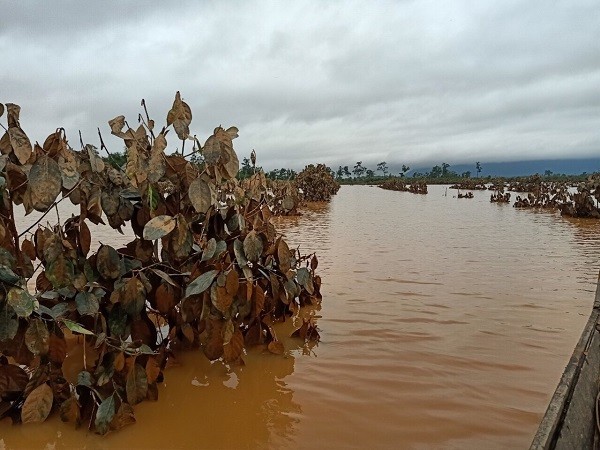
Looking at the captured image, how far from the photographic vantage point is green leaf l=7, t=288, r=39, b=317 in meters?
2.09

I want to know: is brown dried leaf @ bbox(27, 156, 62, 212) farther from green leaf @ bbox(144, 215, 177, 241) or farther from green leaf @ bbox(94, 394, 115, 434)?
green leaf @ bbox(94, 394, 115, 434)

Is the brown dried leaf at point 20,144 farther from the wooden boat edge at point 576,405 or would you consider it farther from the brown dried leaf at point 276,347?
the wooden boat edge at point 576,405

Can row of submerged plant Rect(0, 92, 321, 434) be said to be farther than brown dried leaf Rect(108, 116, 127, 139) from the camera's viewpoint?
No

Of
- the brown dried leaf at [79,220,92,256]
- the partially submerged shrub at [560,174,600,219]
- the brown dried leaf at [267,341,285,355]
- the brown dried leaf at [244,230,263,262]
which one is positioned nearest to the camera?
the brown dried leaf at [79,220,92,256]

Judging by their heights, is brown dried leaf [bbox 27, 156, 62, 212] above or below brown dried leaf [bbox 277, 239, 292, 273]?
above

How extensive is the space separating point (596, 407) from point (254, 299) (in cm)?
202

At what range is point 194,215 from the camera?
3270mm

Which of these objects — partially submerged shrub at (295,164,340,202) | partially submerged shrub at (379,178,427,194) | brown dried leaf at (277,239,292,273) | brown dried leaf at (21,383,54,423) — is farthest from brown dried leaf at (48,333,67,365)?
partially submerged shrub at (379,178,427,194)

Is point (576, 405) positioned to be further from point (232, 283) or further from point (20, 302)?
point (20, 302)

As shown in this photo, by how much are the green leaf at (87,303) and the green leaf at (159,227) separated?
459 millimetres

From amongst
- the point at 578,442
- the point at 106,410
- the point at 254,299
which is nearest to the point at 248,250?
the point at 254,299

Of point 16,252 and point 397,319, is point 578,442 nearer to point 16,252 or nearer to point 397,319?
point 397,319

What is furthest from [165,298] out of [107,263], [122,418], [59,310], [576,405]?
[576,405]

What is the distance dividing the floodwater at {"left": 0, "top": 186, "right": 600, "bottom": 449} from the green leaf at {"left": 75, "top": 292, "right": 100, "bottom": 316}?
0.62 meters
